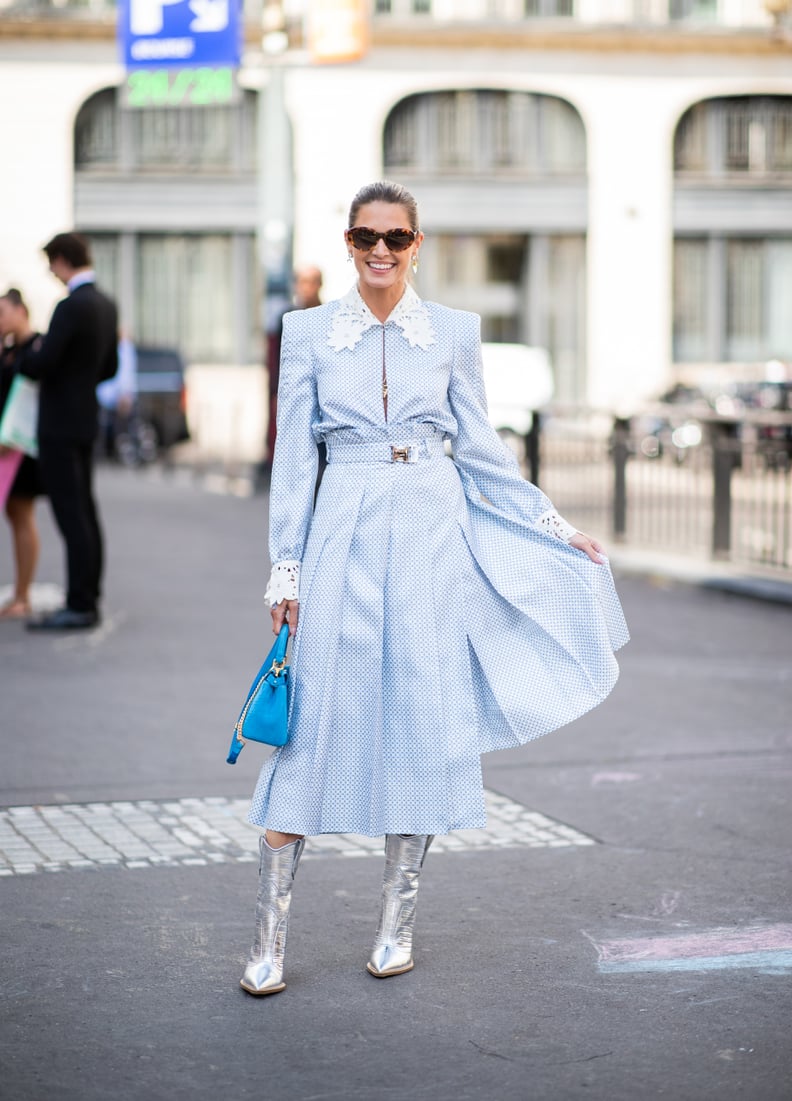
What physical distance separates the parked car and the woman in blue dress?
22.5 metres

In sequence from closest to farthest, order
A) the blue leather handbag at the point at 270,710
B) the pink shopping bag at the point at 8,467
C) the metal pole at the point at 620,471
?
the blue leather handbag at the point at 270,710
the pink shopping bag at the point at 8,467
the metal pole at the point at 620,471

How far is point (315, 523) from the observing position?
4.49m

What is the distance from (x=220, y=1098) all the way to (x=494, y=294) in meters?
33.2

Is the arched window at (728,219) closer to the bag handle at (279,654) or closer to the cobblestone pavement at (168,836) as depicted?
the cobblestone pavement at (168,836)

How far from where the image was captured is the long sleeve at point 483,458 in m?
A: 4.59

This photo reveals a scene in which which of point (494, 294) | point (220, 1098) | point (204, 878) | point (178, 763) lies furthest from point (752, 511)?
point (494, 294)

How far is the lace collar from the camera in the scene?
4441 mm

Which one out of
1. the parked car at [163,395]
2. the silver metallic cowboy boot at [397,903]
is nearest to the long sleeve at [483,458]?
the silver metallic cowboy boot at [397,903]

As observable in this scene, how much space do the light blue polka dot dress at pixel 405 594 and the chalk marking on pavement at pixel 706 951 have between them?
586mm

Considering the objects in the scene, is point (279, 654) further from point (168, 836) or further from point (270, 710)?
point (168, 836)

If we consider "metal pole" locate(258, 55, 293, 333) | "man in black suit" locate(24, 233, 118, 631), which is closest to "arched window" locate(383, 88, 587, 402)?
"metal pole" locate(258, 55, 293, 333)

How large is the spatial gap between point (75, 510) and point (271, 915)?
5.92 metres

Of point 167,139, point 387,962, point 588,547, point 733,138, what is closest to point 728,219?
point 733,138

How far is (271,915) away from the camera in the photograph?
4.38 meters
